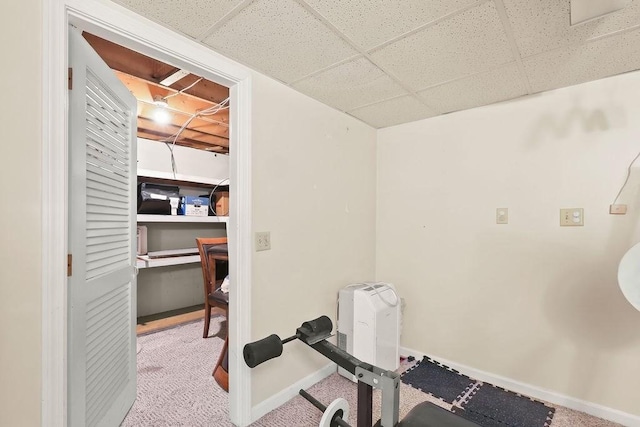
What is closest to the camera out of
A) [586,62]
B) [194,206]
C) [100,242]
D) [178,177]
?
[100,242]

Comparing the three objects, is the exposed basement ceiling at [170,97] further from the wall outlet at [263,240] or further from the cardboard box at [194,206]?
the wall outlet at [263,240]

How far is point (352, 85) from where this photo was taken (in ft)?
6.60

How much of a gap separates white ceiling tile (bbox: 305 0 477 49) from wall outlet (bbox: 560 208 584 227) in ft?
5.12

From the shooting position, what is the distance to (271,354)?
4.21 ft

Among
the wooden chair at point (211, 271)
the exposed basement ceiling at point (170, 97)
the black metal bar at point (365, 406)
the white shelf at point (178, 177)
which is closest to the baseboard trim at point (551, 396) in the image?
the black metal bar at point (365, 406)

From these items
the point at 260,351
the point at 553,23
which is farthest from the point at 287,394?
the point at 553,23

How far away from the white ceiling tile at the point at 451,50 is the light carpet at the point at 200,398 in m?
2.18

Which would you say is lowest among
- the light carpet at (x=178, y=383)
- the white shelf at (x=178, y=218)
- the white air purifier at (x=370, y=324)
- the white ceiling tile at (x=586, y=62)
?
the light carpet at (x=178, y=383)

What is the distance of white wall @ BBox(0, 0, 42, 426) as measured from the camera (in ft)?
3.28

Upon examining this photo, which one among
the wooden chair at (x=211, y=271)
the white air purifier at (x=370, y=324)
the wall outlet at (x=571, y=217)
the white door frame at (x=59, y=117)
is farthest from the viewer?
the wooden chair at (x=211, y=271)

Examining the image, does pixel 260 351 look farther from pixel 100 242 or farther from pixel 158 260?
pixel 158 260

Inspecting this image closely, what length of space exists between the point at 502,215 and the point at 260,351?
2.01 metres

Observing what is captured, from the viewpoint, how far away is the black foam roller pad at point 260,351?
4.07 ft

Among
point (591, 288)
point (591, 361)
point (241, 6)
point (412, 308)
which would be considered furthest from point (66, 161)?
point (591, 361)
